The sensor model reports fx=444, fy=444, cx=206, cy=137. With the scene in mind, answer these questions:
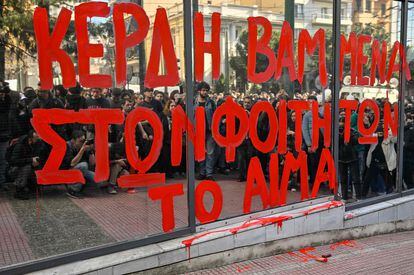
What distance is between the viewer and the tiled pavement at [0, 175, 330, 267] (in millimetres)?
3809

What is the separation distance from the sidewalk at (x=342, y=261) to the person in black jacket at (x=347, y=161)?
0.87 m

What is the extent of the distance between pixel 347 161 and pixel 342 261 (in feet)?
5.90

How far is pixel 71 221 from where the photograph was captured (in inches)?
162

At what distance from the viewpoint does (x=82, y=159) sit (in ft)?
13.4

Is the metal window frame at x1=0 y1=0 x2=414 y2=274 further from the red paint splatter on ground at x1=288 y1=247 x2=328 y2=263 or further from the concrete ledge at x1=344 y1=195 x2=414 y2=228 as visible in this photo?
the red paint splatter on ground at x1=288 y1=247 x2=328 y2=263

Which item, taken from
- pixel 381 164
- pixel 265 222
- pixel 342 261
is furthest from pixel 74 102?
pixel 381 164

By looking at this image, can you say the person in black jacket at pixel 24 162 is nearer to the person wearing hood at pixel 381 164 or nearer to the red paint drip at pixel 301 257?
the red paint drip at pixel 301 257

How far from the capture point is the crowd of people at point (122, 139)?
3801 millimetres

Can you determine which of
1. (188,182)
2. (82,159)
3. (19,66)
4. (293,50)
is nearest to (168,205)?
(188,182)

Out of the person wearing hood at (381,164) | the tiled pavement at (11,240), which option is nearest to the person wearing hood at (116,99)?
the tiled pavement at (11,240)

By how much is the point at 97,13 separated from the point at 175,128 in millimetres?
1348

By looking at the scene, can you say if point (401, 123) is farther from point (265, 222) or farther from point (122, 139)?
point (122, 139)

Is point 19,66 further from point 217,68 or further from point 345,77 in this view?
point 345,77

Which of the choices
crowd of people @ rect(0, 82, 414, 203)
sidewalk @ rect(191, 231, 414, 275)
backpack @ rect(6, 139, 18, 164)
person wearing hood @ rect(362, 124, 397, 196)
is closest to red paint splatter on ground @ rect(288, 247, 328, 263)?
sidewalk @ rect(191, 231, 414, 275)
